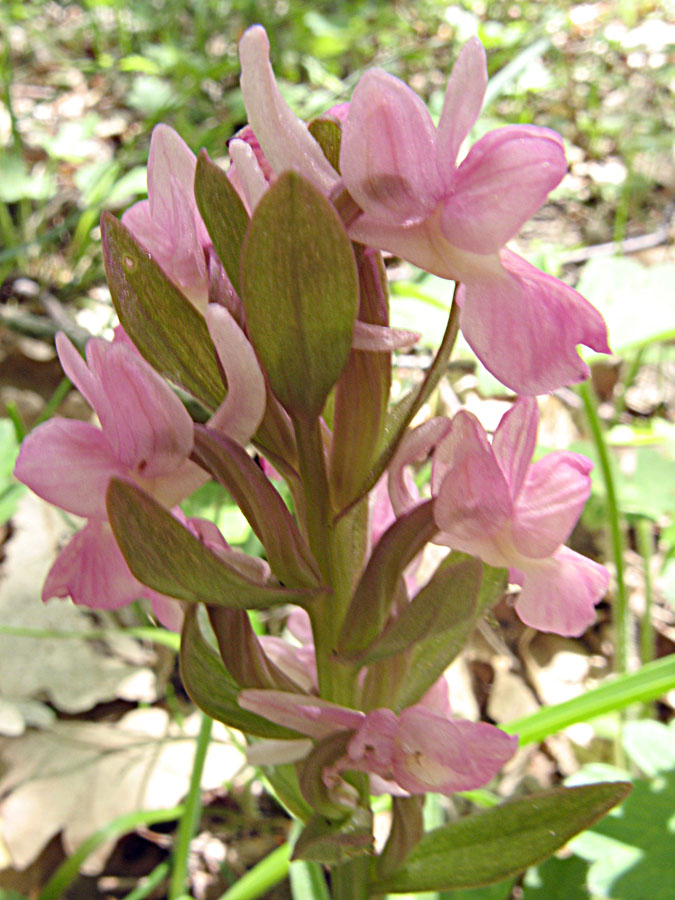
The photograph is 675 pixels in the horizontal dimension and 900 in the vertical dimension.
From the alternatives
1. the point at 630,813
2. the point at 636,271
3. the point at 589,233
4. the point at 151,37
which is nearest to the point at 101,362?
the point at 630,813

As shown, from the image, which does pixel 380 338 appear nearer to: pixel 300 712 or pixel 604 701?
pixel 300 712

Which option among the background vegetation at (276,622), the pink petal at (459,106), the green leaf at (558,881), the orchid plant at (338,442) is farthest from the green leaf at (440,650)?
the green leaf at (558,881)

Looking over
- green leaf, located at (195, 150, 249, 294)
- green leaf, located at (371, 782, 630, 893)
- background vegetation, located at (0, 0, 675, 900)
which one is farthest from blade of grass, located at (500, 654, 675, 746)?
green leaf, located at (195, 150, 249, 294)

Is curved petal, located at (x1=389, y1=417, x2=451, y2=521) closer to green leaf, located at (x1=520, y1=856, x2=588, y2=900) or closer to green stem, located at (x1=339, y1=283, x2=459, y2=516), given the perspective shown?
green stem, located at (x1=339, y1=283, x2=459, y2=516)

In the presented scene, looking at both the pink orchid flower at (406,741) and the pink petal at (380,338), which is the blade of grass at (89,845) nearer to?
the pink orchid flower at (406,741)

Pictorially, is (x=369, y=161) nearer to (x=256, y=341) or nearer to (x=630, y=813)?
(x=256, y=341)

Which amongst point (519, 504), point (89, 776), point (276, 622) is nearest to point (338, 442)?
point (519, 504)
